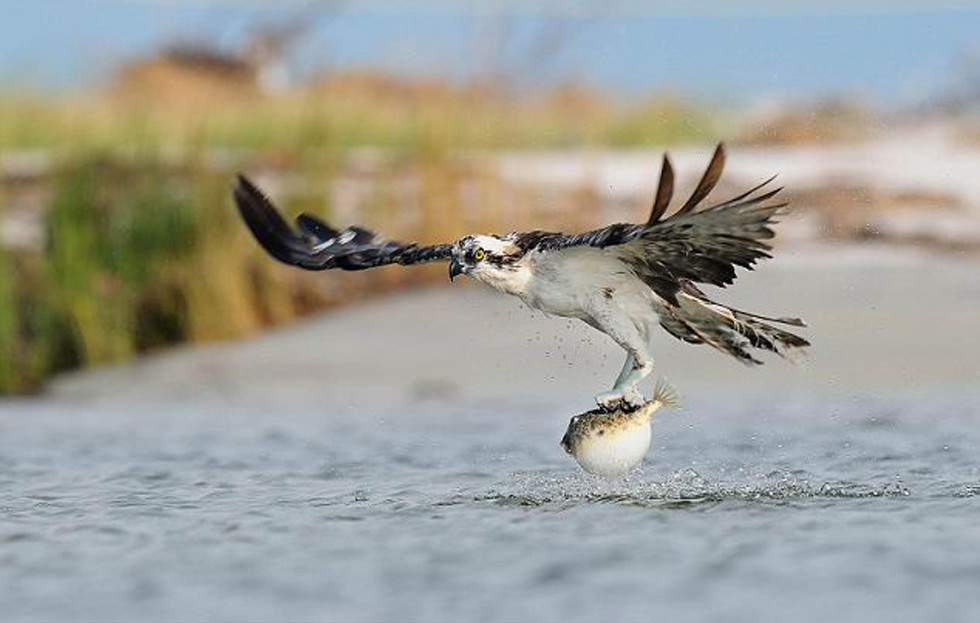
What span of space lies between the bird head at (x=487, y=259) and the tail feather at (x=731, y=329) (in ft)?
2.20

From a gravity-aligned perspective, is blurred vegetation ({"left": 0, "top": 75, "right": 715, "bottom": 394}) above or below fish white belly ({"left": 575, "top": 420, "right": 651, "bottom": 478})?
above

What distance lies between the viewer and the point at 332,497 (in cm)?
884

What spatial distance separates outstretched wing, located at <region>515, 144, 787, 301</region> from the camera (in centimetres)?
760

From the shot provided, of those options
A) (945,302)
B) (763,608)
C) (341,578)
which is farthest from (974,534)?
(945,302)

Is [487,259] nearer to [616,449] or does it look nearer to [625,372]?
[625,372]

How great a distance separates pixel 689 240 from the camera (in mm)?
A: 7902

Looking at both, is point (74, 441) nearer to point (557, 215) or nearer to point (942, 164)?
point (557, 215)

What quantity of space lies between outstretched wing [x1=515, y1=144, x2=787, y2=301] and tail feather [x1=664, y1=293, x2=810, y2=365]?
0.57ft

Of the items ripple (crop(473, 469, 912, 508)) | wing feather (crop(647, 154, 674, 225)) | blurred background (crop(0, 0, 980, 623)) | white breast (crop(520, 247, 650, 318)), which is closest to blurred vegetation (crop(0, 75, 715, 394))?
blurred background (crop(0, 0, 980, 623))

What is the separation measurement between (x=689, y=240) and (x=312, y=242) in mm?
2203

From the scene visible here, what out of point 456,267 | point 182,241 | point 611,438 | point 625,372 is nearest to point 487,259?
point 456,267

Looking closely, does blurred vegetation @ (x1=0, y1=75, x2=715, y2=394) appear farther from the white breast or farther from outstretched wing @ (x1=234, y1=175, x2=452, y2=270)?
the white breast

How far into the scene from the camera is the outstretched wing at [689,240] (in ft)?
24.9

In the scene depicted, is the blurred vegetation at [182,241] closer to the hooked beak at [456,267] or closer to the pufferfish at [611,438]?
the hooked beak at [456,267]
